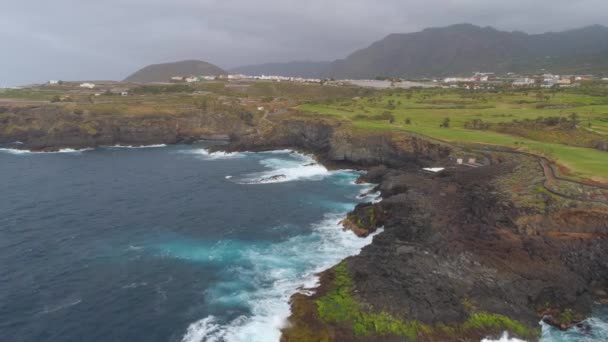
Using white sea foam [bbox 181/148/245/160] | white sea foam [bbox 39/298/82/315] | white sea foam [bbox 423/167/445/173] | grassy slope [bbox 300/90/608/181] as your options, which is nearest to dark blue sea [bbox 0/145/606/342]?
white sea foam [bbox 39/298/82/315]

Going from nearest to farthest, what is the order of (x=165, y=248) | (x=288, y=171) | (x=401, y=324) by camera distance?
1. (x=401, y=324)
2. (x=165, y=248)
3. (x=288, y=171)

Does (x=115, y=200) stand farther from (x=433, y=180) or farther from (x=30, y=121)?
(x=30, y=121)

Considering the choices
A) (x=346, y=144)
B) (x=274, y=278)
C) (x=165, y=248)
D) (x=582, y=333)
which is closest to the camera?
(x=582, y=333)

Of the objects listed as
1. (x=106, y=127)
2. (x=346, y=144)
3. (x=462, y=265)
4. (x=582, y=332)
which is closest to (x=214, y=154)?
(x=346, y=144)

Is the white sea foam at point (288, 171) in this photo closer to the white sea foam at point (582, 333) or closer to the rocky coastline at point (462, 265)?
the rocky coastline at point (462, 265)

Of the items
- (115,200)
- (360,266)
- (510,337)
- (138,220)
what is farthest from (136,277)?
(510,337)

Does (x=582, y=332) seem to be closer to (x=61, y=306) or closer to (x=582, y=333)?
(x=582, y=333)
